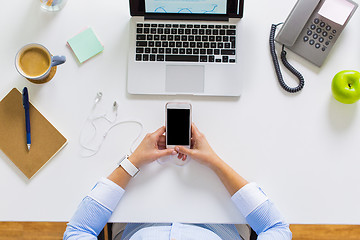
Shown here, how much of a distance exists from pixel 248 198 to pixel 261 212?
52 millimetres

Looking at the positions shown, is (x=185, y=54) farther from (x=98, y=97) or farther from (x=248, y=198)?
(x=248, y=198)

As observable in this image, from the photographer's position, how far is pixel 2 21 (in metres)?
1.00

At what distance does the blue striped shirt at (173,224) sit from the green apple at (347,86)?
0.34m

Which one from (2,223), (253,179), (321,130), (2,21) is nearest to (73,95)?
(2,21)

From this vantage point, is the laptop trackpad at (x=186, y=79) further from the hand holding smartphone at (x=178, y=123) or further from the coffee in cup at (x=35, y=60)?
the coffee in cup at (x=35, y=60)

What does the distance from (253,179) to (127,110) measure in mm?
398

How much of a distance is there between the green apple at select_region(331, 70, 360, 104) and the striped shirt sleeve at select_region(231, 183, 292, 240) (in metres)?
0.34

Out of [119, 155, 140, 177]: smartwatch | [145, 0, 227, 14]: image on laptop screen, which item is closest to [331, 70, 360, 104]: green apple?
[145, 0, 227, 14]: image on laptop screen

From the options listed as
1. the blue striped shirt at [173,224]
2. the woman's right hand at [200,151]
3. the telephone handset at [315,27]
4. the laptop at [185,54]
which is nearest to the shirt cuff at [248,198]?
the blue striped shirt at [173,224]

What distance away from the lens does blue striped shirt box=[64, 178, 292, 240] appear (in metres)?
0.90

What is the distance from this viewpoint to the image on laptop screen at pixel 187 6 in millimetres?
957

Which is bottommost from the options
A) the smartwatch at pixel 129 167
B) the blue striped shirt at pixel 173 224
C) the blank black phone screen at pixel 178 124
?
the blue striped shirt at pixel 173 224

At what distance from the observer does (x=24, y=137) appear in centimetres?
95

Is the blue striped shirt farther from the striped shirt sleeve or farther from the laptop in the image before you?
the laptop
